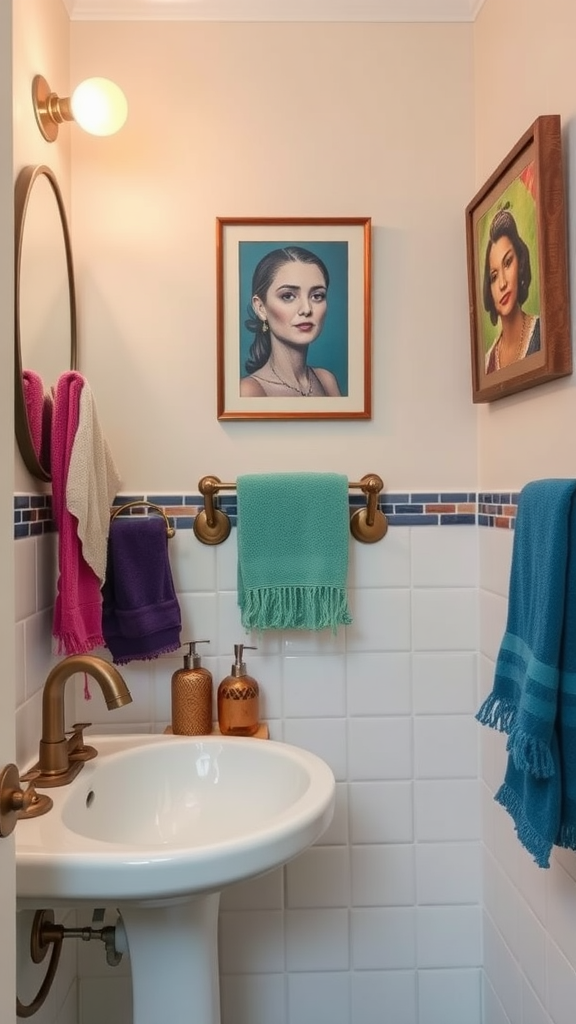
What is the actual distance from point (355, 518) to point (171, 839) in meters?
0.70

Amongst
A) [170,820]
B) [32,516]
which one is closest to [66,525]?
[32,516]

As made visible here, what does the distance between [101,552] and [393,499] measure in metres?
0.61

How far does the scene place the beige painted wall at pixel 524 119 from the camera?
1.02 meters

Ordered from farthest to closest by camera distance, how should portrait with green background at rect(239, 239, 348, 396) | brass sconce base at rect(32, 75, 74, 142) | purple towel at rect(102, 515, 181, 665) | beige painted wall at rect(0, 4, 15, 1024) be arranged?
portrait with green background at rect(239, 239, 348, 396) → purple towel at rect(102, 515, 181, 665) → brass sconce base at rect(32, 75, 74, 142) → beige painted wall at rect(0, 4, 15, 1024)

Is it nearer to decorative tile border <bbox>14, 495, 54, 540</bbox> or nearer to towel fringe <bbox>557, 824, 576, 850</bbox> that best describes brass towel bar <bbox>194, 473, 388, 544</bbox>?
decorative tile border <bbox>14, 495, 54, 540</bbox>

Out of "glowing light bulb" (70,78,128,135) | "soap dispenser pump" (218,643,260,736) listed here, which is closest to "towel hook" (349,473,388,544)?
"soap dispenser pump" (218,643,260,736)

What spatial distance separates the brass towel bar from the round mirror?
0.33 meters

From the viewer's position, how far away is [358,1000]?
142 centimetres

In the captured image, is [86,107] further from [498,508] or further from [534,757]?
[534,757]

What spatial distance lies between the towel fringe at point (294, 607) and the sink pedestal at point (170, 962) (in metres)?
0.51

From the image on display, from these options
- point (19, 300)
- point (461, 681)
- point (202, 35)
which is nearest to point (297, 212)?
point (202, 35)

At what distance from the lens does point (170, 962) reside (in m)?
1.00

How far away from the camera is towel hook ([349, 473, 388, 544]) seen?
1406 millimetres

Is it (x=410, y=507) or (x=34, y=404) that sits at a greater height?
(x=34, y=404)
